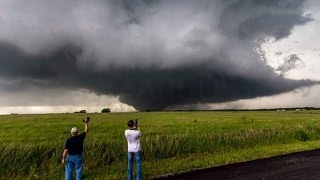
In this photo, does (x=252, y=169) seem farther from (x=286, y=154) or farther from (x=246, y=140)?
(x=246, y=140)

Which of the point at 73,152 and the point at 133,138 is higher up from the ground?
the point at 133,138

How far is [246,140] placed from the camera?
111 ft

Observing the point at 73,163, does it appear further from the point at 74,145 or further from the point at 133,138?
the point at 133,138

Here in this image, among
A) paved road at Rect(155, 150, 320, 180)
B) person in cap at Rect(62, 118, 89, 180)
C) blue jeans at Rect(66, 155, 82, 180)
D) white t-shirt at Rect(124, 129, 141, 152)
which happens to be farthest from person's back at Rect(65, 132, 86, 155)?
paved road at Rect(155, 150, 320, 180)

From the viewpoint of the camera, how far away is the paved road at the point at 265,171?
67.9 ft

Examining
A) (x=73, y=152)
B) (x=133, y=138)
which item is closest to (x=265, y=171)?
(x=133, y=138)

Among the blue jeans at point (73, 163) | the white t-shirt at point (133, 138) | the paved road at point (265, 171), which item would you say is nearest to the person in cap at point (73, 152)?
the blue jeans at point (73, 163)

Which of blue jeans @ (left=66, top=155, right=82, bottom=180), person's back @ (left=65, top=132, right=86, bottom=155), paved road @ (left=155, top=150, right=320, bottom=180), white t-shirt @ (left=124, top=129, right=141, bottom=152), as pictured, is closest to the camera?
person's back @ (left=65, top=132, right=86, bottom=155)

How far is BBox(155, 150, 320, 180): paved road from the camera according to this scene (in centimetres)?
2069

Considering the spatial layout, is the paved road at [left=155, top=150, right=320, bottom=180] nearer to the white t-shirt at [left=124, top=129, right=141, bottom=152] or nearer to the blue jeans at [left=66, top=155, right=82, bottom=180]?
the white t-shirt at [left=124, top=129, right=141, bottom=152]

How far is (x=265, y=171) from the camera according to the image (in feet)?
73.4

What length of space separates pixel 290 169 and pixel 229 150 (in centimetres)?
841

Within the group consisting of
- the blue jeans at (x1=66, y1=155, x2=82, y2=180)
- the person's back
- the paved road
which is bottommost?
the paved road

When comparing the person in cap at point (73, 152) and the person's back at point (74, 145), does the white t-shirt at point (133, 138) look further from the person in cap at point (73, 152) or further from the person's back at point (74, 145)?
the person's back at point (74, 145)
